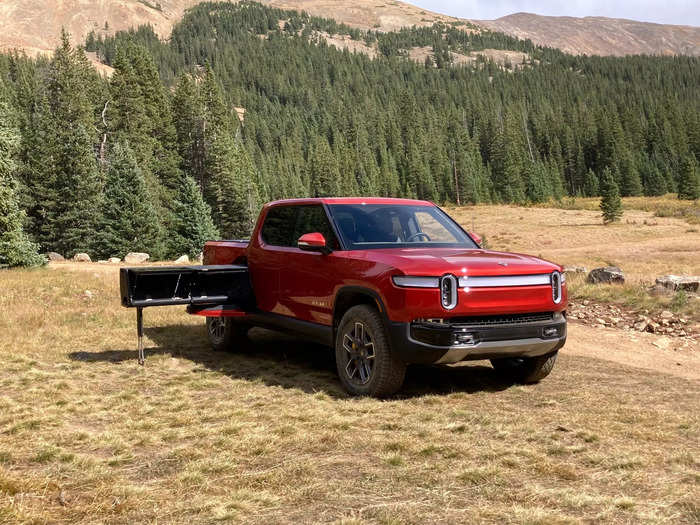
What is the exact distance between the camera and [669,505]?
143 inches

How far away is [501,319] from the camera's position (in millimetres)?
6160

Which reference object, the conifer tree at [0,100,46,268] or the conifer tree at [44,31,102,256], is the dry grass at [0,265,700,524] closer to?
the conifer tree at [0,100,46,268]

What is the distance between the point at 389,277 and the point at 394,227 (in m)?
1.45

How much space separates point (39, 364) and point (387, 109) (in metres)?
159

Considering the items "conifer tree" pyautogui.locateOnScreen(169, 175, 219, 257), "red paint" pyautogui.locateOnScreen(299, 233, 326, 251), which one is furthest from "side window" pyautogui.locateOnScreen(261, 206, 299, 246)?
"conifer tree" pyautogui.locateOnScreen(169, 175, 219, 257)

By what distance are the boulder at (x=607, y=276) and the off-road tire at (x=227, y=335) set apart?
35.2ft

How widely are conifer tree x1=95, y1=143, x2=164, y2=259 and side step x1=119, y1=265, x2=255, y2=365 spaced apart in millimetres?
31499

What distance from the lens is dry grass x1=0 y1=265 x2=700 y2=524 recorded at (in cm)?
364

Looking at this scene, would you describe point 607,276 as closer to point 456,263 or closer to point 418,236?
point 418,236

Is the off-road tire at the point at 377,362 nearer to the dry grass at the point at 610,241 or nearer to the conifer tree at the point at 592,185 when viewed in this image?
the dry grass at the point at 610,241

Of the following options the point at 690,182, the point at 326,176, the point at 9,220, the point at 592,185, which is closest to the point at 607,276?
the point at 9,220

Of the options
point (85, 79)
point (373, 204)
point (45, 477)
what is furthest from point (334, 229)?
point (85, 79)

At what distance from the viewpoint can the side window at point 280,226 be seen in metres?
8.08

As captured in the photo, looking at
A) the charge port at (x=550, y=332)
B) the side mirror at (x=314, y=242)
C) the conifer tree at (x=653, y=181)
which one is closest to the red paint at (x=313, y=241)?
the side mirror at (x=314, y=242)
